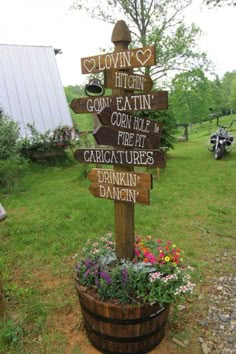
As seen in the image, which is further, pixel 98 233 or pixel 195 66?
pixel 195 66

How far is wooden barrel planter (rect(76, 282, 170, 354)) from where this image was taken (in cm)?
225

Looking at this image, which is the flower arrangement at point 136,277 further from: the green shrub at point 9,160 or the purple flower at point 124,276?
the green shrub at point 9,160

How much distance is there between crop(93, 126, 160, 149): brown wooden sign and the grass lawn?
64.6 inches

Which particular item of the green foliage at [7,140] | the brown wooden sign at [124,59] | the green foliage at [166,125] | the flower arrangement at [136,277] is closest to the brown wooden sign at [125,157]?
the brown wooden sign at [124,59]

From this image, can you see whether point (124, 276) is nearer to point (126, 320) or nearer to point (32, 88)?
point (126, 320)

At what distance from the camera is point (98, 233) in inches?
183

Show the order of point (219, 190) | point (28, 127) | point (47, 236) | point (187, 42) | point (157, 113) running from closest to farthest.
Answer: point (47, 236)
point (219, 190)
point (157, 113)
point (28, 127)
point (187, 42)

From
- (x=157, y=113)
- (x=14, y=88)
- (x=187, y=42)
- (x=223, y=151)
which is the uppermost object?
(x=187, y=42)

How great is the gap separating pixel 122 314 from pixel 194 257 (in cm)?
200

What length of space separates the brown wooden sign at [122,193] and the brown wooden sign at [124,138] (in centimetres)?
35

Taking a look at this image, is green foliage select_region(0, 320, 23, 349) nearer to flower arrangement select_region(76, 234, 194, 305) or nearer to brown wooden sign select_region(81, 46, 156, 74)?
flower arrangement select_region(76, 234, 194, 305)

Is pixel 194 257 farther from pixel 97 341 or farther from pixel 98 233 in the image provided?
pixel 97 341

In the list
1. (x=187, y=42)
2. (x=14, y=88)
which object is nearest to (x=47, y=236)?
(x=14, y=88)

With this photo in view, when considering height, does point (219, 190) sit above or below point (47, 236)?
below
